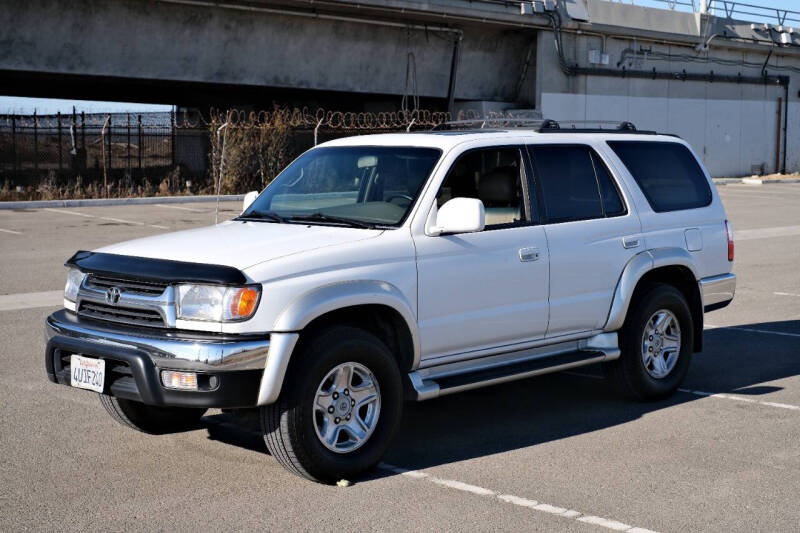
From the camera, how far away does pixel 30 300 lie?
1265cm

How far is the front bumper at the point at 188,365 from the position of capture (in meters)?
5.61

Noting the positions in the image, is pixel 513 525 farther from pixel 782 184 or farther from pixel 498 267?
pixel 782 184

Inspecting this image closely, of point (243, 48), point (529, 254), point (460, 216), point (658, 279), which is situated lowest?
point (658, 279)

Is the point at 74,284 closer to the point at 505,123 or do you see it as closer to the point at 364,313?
the point at 364,313

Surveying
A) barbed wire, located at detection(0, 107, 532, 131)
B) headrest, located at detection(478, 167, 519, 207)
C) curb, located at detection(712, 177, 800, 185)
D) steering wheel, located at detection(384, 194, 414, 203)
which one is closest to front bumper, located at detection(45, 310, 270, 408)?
steering wheel, located at detection(384, 194, 414, 203)

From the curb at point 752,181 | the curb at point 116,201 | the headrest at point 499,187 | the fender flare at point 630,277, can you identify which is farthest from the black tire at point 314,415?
the curb at point 752,181

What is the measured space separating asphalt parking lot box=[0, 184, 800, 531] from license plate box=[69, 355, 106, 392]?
53 centimetres

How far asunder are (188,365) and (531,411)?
3015 millimetres

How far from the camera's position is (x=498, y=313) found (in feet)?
22.6

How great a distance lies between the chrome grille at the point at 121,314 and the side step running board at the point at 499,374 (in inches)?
60.4

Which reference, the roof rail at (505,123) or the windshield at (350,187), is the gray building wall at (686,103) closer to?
the roof rail at (505,123)

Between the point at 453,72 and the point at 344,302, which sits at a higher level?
the point at 453,72

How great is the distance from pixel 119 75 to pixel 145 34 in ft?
4.52

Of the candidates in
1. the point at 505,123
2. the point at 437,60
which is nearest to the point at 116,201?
the point at 437,60
